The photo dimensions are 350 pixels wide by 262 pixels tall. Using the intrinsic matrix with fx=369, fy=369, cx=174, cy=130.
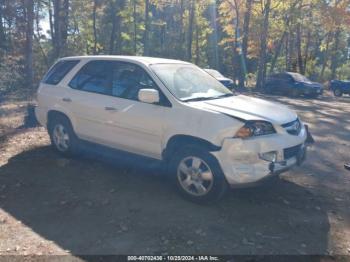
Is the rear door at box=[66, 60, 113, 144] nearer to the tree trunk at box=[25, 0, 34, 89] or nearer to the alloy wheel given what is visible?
the alloy wheel

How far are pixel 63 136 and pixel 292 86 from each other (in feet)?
57.0

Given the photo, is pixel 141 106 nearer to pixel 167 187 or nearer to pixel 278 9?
pixel 167 187

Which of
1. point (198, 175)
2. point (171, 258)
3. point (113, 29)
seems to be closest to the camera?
point (171, 258)

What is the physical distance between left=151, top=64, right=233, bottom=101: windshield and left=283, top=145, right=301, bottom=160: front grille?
1.32 meters

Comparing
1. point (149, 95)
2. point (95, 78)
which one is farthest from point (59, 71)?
point (149, 95)

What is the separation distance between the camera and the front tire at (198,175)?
4.56 meters

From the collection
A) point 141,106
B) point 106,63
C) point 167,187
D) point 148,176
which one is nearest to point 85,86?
point 106,63

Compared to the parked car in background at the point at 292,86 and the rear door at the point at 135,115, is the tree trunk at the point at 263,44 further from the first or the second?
the rear door at the point at 135,115

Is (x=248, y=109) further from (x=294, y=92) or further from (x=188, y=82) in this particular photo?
(x=294, y=92)

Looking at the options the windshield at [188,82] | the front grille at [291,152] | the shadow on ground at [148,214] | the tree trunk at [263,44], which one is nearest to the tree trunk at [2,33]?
the tree trunk at [263,44]

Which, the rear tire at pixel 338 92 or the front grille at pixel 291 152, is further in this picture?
the rear tire at pixel 338 92

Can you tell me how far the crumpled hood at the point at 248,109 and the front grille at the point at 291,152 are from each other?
35 cm

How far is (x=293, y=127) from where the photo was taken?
487 cm

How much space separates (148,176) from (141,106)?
4.08 ft
